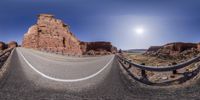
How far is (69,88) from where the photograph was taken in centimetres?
1035

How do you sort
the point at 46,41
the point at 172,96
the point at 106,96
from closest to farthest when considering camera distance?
1. the point at 172,96
2. the point at 106,96
3. the point at 46,41

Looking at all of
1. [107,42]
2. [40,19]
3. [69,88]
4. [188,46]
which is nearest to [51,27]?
[40,19]

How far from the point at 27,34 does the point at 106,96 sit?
142647mm

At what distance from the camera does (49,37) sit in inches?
5576

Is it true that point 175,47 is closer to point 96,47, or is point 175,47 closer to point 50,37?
point 96,47

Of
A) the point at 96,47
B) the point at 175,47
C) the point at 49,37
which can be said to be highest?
the point at 49,37

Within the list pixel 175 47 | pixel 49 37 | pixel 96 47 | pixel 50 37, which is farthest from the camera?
pixel 96 47

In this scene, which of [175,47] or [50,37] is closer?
[50,37]

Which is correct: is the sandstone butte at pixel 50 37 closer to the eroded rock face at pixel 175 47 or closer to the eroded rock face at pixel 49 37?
the eroded rock face at pixel 49 37

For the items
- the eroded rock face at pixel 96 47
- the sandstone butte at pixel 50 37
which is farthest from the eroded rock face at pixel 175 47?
the eroded rock face at pixel 96 47

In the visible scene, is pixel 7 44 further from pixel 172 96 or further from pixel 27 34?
pixel 172 96

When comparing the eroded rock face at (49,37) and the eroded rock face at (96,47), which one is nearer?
the eroded rock face at (49,37)

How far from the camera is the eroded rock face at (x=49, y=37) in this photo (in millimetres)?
139625

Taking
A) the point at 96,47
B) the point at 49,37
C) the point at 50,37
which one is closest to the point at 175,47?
the point at 96,47
